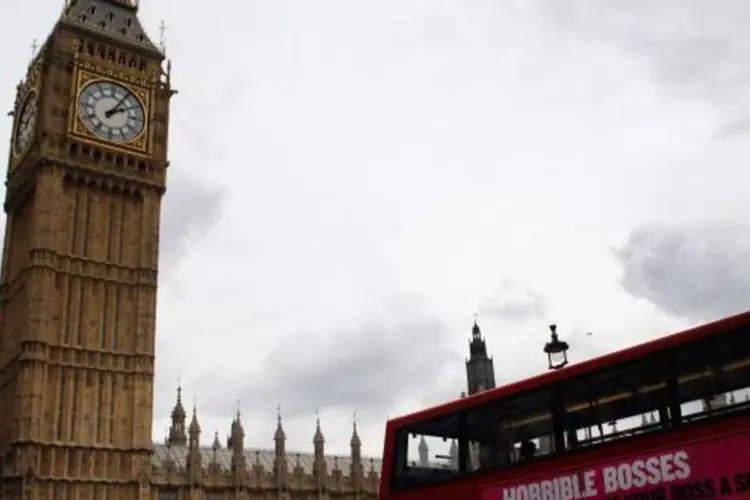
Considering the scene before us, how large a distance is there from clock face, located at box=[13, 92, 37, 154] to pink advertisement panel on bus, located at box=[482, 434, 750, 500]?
5466 cm

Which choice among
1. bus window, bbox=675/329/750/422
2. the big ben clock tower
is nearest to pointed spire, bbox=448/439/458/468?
bus window, bbox=675/329/750/422

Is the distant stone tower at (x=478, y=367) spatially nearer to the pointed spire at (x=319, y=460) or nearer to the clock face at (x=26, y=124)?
the pointed spire at (x=319, y=460)

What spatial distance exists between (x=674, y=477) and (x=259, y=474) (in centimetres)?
5312

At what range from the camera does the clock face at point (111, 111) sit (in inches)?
2395

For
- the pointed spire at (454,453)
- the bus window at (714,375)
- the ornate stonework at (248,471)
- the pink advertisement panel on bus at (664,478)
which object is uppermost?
the ornate stonework at (248,471)

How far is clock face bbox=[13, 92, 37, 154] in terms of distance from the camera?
204 ft

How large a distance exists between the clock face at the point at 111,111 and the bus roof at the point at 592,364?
1901 inches

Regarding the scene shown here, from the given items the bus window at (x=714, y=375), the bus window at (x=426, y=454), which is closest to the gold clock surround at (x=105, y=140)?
the bus window at (x=426, y=454)

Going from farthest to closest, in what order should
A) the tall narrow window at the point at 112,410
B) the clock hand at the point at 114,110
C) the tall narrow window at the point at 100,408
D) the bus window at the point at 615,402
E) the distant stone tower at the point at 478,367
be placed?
the distant stone tower at the point at 478,367, the clock hand at the point at 114,110, the tall narrow window at the point at 112,410, the tall narrow window at the point at 100,408, the bus window at the point at 615,402

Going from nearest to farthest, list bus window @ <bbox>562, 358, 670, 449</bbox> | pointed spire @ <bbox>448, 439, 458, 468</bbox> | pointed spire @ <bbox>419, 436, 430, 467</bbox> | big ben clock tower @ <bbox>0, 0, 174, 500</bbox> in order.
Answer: bus window @ <bbox>562, 358, 670, 449</bbox> < pointed spire @ <bbox>448, 439, 458, 468</bbox> < pointed spire @ <bbox>419, 436, 430, 467</bbox> < big ben clock tower @ <bbox>0, 0, 174, 500</bbox>

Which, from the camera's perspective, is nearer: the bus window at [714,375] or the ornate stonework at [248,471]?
the bus window at [714,375]

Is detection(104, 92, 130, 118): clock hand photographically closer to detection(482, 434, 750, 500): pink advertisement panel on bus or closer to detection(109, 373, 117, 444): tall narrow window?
detection(109, 373, 117, 444): tall narrow window

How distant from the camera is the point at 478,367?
104m

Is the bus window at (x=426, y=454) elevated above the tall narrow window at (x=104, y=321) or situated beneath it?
situated beneath
